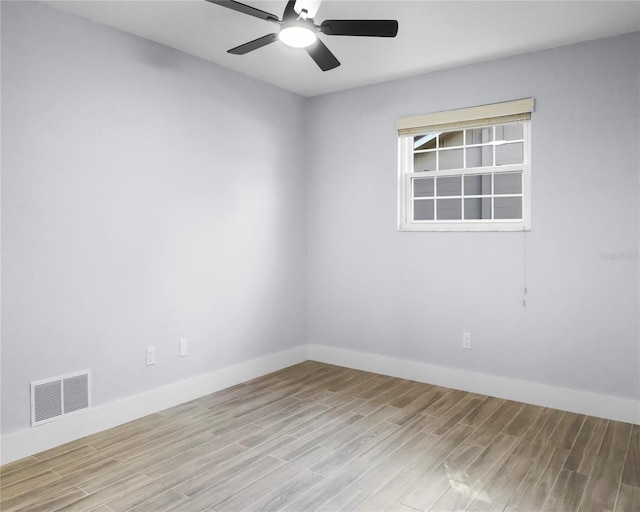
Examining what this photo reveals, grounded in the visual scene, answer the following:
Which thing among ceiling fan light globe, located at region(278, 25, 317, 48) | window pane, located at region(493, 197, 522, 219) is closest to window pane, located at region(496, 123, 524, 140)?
window pane, located at region(493, 197, 522, 219)

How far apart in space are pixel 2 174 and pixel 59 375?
47.5 inches

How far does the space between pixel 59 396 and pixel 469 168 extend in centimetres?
335

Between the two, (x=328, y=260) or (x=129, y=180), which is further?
(x=328, y=260)

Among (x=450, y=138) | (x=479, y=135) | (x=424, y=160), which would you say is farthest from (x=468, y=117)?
(x=424, y=160)

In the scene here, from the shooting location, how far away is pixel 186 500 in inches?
87.4

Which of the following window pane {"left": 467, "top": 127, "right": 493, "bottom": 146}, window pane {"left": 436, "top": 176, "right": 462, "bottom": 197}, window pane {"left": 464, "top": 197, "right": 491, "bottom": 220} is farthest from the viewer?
window pane {"left": 464, "top": 197, "right": 491, "bottom": 220}

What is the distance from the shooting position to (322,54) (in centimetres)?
272

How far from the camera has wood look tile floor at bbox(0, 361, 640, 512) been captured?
223 centimetres

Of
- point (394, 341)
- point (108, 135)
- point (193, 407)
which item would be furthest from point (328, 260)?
point (108, 135)

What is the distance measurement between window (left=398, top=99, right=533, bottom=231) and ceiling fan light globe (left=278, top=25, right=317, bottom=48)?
1.67 m

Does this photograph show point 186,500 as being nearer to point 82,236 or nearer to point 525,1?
point 82,236

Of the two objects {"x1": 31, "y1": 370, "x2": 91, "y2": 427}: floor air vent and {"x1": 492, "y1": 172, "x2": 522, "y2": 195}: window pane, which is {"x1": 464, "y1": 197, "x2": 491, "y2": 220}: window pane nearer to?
{"x1": 492, "y1": 172, "x2": 522, "y2": 195}: window pane

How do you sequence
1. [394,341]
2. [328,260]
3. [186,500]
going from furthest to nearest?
[328,260], [394,341], [186,500]

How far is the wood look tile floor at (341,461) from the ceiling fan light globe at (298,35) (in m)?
2.33
